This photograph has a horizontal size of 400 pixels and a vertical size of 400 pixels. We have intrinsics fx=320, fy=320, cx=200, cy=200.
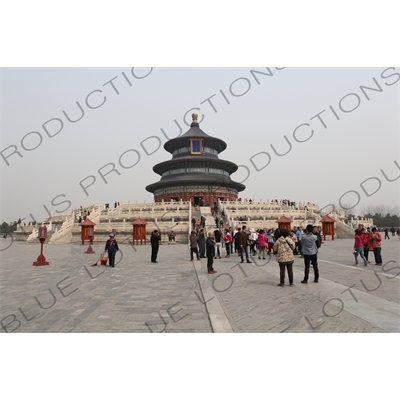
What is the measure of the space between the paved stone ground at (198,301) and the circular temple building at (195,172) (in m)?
32.7

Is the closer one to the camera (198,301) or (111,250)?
(198,301)

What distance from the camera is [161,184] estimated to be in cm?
4644

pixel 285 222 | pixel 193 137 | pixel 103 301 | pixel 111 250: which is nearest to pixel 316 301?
pixel 103 301

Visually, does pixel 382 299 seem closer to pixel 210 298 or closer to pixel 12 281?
pixel 210 298

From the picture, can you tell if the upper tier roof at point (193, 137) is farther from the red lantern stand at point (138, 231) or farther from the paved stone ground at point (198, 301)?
the paved stone ground at point (198, 301)

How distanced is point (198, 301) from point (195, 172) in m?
41.6

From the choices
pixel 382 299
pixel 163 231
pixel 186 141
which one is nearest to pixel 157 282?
pixel 382 299

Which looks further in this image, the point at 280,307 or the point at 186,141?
the point at 186,141

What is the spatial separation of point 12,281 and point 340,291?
8577 mm

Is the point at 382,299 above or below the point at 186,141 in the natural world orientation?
below

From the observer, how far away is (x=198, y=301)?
639 centimetres

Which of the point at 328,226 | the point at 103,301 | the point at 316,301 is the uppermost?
the point at 328,226

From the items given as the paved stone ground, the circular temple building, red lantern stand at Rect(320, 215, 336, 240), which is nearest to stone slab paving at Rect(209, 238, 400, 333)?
the paved stone ground

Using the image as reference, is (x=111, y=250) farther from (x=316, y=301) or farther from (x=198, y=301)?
(x=316, y=301)
